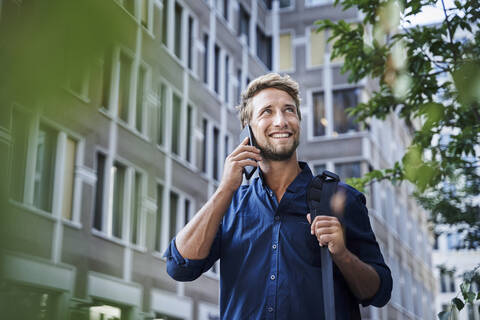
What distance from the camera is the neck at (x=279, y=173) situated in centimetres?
249

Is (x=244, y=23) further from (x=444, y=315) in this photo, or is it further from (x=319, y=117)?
(x=444, y=315)

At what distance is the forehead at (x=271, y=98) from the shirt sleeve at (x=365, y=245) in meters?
0.45

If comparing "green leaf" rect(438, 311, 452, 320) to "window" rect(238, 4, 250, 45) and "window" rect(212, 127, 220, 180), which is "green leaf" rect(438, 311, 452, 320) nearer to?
"window" rect(212, 127, 220, 180)

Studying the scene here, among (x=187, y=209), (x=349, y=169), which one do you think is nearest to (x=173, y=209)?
(x=187, y=209)

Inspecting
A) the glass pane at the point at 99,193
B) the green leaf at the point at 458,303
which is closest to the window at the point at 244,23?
the glass pane at the point at 99,193

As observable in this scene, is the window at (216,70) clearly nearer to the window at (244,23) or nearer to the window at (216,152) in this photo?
the window at (216,152)

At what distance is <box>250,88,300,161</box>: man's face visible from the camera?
2.47m

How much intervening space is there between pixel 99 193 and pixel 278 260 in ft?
49.6

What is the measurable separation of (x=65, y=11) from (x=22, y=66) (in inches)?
1.7

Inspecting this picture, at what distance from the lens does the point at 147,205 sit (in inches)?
25.8

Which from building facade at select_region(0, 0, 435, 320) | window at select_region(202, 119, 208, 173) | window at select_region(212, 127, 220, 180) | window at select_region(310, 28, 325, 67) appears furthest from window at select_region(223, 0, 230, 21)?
window at select_region(310, 28, 325, 67)

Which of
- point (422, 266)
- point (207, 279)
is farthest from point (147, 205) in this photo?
point (422, 266)

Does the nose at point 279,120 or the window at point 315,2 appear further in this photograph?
the window at point 315,2

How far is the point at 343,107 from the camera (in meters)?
30.1
